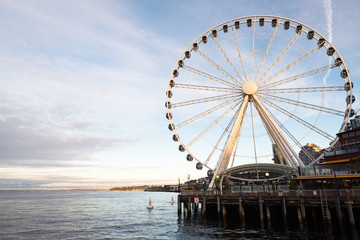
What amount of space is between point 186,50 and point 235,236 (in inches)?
1264

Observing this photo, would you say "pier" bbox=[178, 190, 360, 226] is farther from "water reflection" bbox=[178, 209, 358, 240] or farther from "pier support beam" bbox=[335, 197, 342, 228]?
"water reflection" bbox=[178, 209, 358, 240]

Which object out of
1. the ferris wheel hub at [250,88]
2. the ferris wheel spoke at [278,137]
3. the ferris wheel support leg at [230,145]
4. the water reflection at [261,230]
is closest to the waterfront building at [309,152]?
the ferris wheel spoke at [278,137]

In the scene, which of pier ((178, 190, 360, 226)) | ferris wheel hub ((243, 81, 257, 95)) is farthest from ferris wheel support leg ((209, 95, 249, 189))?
pier ((178, 190, 360, 226))

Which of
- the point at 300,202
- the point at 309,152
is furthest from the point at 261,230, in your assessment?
the point at 309,152

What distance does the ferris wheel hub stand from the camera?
149 feet

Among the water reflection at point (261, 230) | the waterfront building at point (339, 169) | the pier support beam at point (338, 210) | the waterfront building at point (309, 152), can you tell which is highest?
the waterfront building at point (309, 152)

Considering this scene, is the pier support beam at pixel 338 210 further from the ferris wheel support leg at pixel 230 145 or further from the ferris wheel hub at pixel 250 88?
the ferris wheel hub at pixel 250 88

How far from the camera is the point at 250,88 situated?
45.8m

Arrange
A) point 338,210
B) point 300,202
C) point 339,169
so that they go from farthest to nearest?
point 339,169 < point 300,202 < point 338,210

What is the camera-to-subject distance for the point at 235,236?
2805 cm

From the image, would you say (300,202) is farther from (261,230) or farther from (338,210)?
(261,230)

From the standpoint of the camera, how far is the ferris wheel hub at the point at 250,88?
4556 cm

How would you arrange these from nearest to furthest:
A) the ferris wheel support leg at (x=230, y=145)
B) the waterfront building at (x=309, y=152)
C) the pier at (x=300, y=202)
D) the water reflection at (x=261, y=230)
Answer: the water reflection at (x=261, y=230)
the pier at (x=300, y=202)
the waterfront building at (x=309, y=152)
the ferris wheel support leg at (x=230, y=145)

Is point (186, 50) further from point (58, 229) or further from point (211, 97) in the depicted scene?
point (58, 229)
